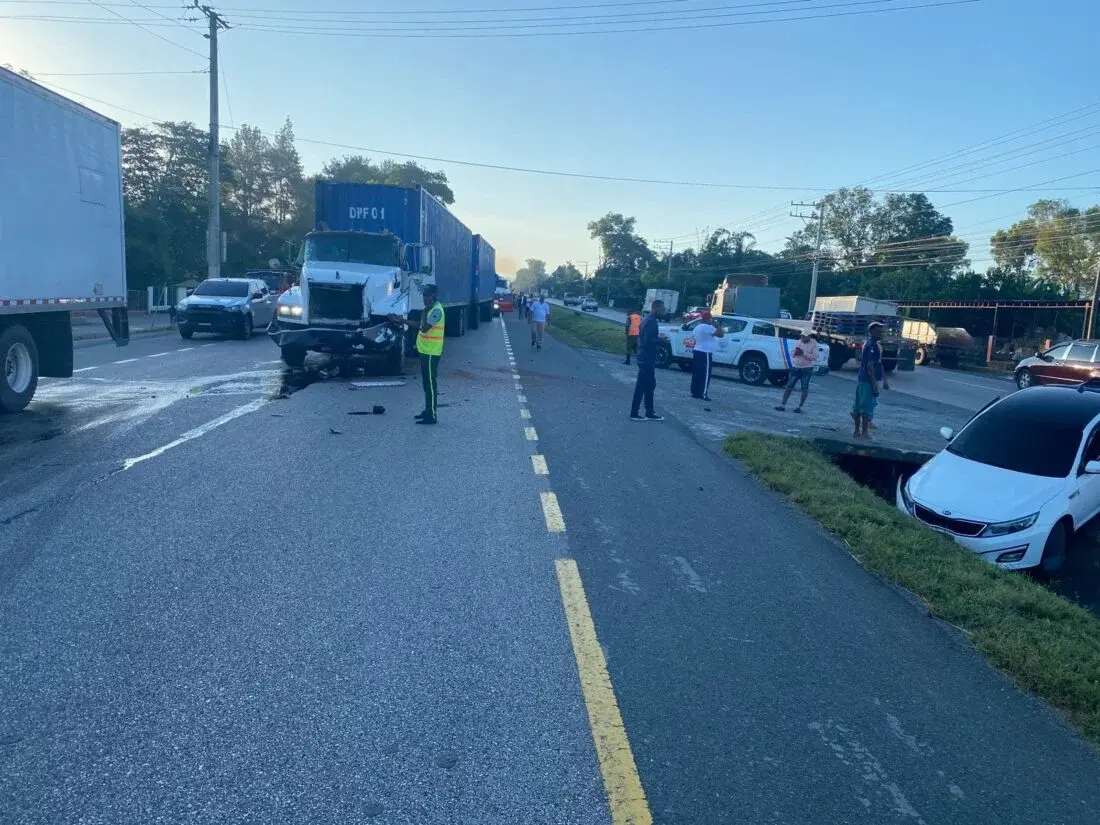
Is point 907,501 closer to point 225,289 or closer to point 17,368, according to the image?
point 17,368

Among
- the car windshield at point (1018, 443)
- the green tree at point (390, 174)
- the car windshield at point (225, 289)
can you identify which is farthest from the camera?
the green tree at point (390, 174)

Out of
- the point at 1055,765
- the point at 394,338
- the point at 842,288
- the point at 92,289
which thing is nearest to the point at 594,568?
the point at 1055,765

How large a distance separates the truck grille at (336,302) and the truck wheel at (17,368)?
5.68 meters

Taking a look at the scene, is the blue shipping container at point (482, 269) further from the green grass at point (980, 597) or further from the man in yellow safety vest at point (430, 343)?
the green grass at point (980, 597)

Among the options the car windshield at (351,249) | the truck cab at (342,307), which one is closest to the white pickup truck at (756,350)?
the car windshield at (351,249)

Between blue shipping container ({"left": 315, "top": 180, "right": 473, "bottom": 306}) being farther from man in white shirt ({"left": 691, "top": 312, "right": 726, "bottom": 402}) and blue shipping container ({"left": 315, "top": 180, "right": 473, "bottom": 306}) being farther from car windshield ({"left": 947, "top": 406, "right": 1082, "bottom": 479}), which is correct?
car windshield ({"left": 947, "top": 406, "right": 1082, "bottom": 479})

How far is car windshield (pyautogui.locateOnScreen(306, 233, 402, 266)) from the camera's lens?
18.5 m

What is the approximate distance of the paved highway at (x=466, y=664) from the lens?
346 centimetres

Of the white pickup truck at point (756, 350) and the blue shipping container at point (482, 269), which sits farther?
the blue shipping container at point (482, 269)

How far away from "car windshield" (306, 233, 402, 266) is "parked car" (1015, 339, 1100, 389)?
734 inches

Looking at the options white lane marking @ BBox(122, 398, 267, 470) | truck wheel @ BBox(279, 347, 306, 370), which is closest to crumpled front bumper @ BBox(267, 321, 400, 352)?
truck wheel @ BBox(279, 347, 306, 370)

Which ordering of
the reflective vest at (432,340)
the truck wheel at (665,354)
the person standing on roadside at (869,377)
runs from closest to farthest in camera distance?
the reflective vest at (432,340), the person standing on roadside at (869,377), the truck wheel at (665,354)

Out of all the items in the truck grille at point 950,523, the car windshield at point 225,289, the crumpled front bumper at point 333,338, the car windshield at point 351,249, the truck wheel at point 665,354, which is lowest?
the truck grille at point 950,523

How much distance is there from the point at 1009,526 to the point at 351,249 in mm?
14059
